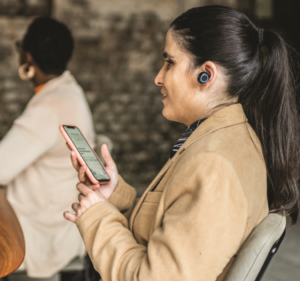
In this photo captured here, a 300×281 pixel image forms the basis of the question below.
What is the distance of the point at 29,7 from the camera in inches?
143

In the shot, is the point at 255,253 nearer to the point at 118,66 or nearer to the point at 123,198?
the point at 123,198

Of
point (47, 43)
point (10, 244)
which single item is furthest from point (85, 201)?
point (47, 43)

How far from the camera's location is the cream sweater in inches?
66.5

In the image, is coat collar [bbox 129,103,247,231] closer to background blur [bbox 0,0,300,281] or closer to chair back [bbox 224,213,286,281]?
chair back [bbox 224,213,286,281]

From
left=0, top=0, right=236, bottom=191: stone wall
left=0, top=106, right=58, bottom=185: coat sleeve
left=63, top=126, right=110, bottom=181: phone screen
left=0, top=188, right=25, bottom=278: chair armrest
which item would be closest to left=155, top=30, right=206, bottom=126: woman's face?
left=63, top=126, right=110, bottom=181: phone screen

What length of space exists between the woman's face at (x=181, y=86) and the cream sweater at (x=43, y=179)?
947mm

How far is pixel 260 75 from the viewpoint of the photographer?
1.01 m

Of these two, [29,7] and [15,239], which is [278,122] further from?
[29,7]

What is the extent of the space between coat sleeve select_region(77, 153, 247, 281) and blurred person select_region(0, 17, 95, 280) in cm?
104

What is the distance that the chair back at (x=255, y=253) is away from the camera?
78cm

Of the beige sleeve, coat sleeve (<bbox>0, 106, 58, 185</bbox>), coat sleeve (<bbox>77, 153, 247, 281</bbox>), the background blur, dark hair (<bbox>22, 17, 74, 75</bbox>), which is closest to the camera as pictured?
coat sleeve (<bbox>77, 153, 247, 281</bbox>)

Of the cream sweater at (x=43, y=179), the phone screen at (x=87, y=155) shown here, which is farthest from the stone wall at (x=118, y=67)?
the phone screen at (x=87, y=155)

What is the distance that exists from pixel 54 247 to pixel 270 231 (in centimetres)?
129

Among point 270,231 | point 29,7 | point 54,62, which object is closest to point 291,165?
point 270,231
